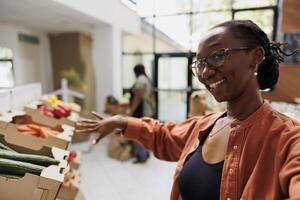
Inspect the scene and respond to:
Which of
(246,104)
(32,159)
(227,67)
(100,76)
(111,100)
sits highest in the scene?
(227,67)

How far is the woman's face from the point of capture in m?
0.73

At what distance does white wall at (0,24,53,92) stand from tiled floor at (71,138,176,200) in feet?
6.60

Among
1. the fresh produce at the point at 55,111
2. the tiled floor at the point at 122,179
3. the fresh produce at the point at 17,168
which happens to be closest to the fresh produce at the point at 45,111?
the fresh produce at the point at 55,111

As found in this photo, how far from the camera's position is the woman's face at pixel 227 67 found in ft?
2.39

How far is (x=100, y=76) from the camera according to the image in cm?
471

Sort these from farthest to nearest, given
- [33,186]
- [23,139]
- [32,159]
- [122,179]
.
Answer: [122,179], [23,139], [32,159], [33,186]

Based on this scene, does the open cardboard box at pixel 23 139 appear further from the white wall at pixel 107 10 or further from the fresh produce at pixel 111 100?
the fresh produce at pixel 111 100

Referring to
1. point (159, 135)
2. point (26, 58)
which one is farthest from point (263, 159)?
point (26, 58)

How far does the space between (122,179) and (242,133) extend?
2.62 metres

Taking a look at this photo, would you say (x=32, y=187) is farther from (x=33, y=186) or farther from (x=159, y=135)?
(x=159, y=135)

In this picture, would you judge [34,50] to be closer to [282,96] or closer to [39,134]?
[39,134]

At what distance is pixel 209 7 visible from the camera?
523 centimetres

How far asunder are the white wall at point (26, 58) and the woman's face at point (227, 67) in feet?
13.6

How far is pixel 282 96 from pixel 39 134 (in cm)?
423
